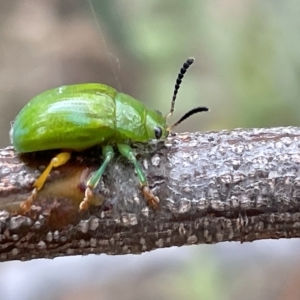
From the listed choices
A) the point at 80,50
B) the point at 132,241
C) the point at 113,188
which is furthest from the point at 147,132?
the point at 80,50

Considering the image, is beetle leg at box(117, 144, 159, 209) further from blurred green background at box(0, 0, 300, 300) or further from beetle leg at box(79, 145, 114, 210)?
blurred green background at box(0, 0, 300, 300)

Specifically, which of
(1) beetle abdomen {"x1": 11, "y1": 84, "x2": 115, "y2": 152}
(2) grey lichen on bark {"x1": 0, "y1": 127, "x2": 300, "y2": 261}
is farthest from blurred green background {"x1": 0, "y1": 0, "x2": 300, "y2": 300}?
(1) beetle abdomen {"x1": 11, "y1": 84, "x2": 115, "y2": 152}

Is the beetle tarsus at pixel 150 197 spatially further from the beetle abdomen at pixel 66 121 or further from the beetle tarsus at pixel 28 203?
the beetle tarsus at pixel 28 203

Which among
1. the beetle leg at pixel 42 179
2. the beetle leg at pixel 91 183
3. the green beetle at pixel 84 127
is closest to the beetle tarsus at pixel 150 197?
the green beetle at pixel 84 127

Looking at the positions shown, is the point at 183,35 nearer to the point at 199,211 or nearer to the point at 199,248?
the point at 199,248

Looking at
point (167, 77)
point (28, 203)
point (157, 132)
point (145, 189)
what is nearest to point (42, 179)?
point (28, 203)
